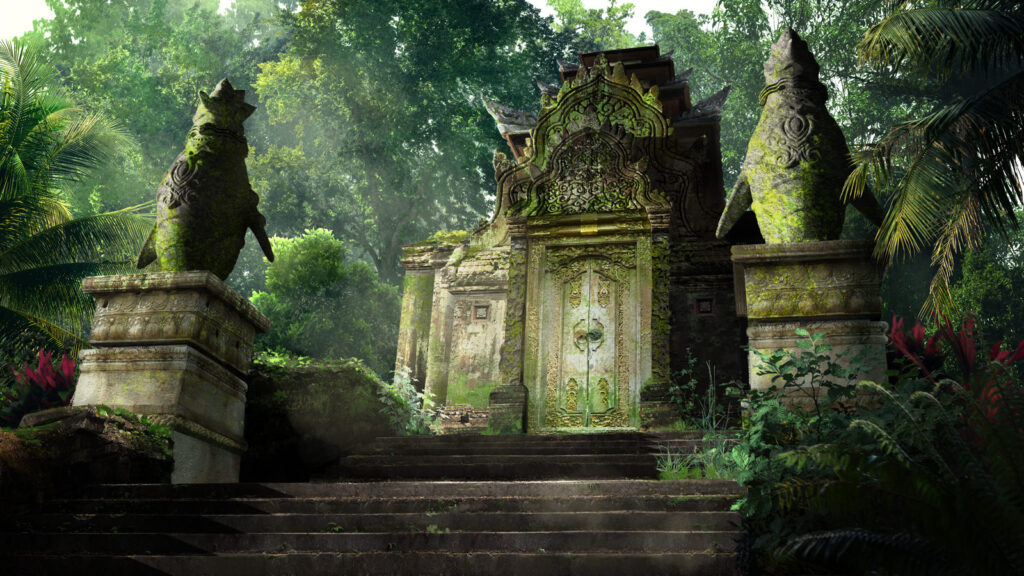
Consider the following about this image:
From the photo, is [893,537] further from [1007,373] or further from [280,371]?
[280,371]

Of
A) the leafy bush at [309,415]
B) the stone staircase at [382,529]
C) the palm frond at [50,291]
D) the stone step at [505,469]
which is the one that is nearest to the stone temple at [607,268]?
the leafy bush at [309,415]

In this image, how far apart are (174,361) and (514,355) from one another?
166 inches

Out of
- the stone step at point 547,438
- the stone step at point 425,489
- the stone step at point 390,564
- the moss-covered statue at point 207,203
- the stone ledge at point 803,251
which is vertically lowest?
the stone step at point 390,564

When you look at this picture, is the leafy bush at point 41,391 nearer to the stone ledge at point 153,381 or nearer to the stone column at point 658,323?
the stone ledge at point 153,381

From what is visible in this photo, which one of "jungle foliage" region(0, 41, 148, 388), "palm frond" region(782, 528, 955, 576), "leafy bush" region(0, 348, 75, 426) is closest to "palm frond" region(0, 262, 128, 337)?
"jungle foliage" region(0, 41, 148, 388)

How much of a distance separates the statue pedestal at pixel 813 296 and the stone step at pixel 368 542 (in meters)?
1.88

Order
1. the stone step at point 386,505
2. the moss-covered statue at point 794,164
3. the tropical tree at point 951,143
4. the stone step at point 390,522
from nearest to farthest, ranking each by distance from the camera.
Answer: the stone step at point 390,522
the stone step at point 386,505
the moss-covered statue at point 794,164
the tropical tree at point 951,143

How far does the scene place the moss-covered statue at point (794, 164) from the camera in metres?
6.09

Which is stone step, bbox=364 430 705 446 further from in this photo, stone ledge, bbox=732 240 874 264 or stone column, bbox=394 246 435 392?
stone column, bbox=394 246 435 392

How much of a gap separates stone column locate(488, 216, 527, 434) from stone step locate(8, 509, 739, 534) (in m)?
4.62

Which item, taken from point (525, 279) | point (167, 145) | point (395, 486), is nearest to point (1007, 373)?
point (395, 486)

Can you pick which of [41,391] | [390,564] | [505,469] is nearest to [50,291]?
[41,391]

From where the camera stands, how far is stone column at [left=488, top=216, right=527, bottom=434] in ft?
30.1

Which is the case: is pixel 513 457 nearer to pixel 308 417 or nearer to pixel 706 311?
pixel 308 417
